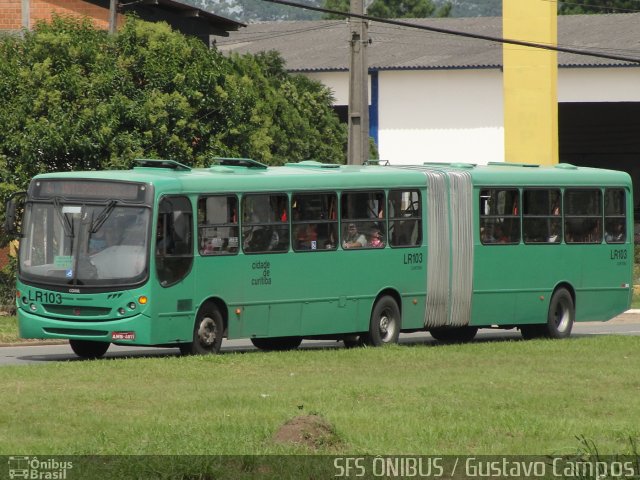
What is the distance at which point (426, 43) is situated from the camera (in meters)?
61.1

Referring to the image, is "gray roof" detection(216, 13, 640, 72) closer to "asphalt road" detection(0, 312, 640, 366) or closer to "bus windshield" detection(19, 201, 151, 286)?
"asphalt road" detection(0, 312, 640, 366)

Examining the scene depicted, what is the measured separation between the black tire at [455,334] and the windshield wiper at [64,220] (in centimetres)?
806

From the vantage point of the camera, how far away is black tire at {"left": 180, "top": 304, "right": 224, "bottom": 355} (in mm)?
21797

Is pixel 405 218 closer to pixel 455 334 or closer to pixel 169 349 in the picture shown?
pixel 455 334

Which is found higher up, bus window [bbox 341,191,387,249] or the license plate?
bus window [bbox 341,191,387,249]

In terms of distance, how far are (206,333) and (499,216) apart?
22.2 ft

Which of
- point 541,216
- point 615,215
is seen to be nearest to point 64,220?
point 541,216

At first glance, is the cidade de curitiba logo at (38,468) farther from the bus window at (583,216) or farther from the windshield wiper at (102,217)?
the bus window at (583,216)

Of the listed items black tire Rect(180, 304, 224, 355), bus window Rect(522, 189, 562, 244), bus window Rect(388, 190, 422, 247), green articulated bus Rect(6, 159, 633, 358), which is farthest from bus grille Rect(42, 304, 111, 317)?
bus window Rect(522, 189, 562, 244)

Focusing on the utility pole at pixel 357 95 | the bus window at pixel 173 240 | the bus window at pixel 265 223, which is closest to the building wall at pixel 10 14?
the utility pole at pixel 357 95

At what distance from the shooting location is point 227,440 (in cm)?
1250

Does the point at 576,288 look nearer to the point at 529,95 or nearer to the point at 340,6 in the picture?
the point at 529,95

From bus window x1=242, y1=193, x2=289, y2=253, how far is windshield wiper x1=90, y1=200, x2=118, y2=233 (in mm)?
2154

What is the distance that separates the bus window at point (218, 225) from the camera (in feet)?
72.1
